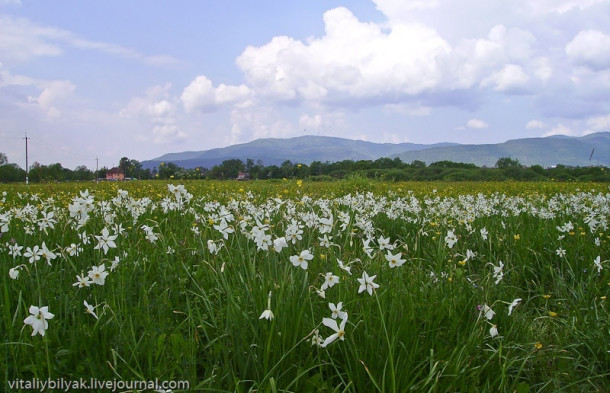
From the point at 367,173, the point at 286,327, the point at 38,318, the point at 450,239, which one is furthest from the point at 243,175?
the point at 38,318

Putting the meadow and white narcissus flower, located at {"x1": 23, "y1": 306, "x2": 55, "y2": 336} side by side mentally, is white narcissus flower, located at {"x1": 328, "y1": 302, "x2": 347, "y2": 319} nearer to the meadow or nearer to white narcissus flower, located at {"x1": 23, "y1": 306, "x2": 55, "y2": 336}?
the meadow

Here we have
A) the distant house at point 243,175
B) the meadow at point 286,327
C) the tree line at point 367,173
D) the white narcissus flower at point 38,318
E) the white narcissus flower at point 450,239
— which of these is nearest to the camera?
the white narcissus flower at point 38,318

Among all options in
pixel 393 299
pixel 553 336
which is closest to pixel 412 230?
pixel 553 336

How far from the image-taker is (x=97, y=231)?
15.5ft

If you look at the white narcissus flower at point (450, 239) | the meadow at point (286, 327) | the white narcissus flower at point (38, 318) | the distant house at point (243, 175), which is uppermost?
the distant house at point (243, 175)

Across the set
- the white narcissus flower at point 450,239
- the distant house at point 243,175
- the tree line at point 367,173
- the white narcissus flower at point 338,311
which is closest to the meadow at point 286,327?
the white narcissus flower at point 338,311

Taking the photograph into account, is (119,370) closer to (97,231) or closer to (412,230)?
(97,231)

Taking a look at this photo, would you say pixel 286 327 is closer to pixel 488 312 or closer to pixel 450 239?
pixel 488 312

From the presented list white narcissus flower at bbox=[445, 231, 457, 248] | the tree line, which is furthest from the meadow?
the tree line

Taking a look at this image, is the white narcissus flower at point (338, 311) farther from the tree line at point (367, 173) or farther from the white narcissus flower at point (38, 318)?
the tree line at point (367, 173)

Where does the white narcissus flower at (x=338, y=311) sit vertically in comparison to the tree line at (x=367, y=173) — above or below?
below

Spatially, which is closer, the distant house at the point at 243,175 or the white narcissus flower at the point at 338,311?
the white narcissus flower at the point at 338,311

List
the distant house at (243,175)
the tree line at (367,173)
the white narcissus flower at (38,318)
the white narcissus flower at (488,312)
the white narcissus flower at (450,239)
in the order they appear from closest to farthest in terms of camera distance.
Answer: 1. the white narcissus flower at (38,318)
2. the white narcissus flower at (488,312)
3. the white narcissus flower at (450,239)
4. the tree line at (367,173)
5. the distant house at (243,175)

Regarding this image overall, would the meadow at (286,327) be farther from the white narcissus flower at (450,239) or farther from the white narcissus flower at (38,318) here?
the white narcissus flower at (450,239)
